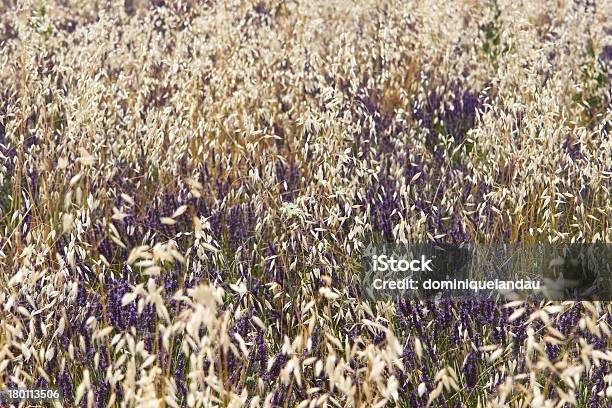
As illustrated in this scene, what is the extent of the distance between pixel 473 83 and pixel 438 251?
2346 mm

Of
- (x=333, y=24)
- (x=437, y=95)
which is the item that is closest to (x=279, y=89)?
(x=437, y=95)

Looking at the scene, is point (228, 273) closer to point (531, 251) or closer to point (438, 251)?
point (438, 251)

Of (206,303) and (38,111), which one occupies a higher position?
(38,111)

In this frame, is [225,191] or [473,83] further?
[473,83]

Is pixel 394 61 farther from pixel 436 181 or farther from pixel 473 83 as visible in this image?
pixel 436 181

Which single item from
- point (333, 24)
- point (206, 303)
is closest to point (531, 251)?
point (206, 303)

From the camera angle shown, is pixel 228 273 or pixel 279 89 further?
pixel 279 89

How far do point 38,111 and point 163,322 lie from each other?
2.31 metres

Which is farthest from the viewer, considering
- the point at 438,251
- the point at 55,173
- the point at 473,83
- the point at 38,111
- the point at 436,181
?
the point at 473,83

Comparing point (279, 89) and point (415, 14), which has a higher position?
point (415, 14)

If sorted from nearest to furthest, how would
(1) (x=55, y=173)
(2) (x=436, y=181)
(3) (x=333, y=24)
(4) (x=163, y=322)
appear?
(4) (x=163, y=322) → (1) (x=55, y=173) → (2) (x=436, y=181) → (3) (x=333, y=24)

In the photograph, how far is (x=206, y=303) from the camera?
150 centimetres

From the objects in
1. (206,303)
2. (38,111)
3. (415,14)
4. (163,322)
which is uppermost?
(415,14)

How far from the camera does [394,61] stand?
16.8ft
